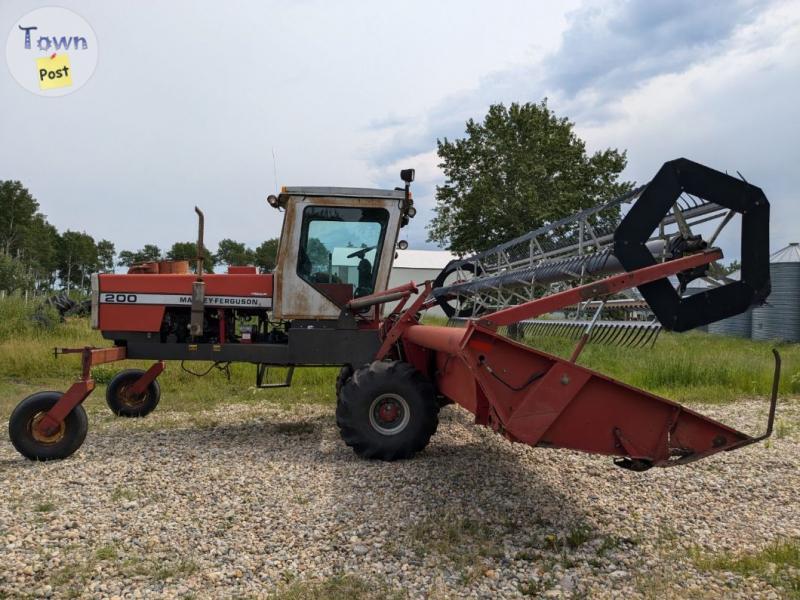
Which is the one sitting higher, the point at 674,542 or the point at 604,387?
the point at 604,387

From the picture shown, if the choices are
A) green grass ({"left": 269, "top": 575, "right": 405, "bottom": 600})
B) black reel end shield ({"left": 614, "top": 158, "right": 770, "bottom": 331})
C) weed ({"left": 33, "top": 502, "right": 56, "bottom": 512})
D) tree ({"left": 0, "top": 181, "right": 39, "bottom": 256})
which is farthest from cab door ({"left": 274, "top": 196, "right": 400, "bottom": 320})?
tree ({"left": 0, "top": 181, "right": 39, "bottom": 256})

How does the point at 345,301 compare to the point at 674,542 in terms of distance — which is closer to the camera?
the point at 674,542

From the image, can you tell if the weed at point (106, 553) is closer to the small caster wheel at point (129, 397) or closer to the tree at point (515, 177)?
the small caster wheel at point (129, 397)

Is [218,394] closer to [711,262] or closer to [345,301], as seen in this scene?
[345,301]

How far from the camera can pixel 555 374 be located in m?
3.80

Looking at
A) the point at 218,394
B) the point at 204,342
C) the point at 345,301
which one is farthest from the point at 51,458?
the point at 218,394

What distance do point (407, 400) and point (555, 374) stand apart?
189 centimetres

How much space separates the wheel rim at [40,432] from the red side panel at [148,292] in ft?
4.42

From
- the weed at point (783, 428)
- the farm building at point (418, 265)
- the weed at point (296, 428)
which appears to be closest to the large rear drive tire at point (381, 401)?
the weed at point (296, 428)

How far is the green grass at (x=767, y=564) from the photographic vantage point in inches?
127

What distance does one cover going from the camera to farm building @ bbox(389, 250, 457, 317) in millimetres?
42281

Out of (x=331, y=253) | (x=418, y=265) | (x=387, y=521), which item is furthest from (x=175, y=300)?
(x=418, y=265)

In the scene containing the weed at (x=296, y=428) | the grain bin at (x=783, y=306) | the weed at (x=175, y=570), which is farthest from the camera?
the grain bin at (x=783, y=306)

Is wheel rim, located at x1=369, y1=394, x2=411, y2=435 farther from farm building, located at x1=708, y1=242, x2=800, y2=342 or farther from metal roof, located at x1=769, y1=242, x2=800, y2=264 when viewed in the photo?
metal roof, located at x1=769, y1=242, x2=800, y2=264
